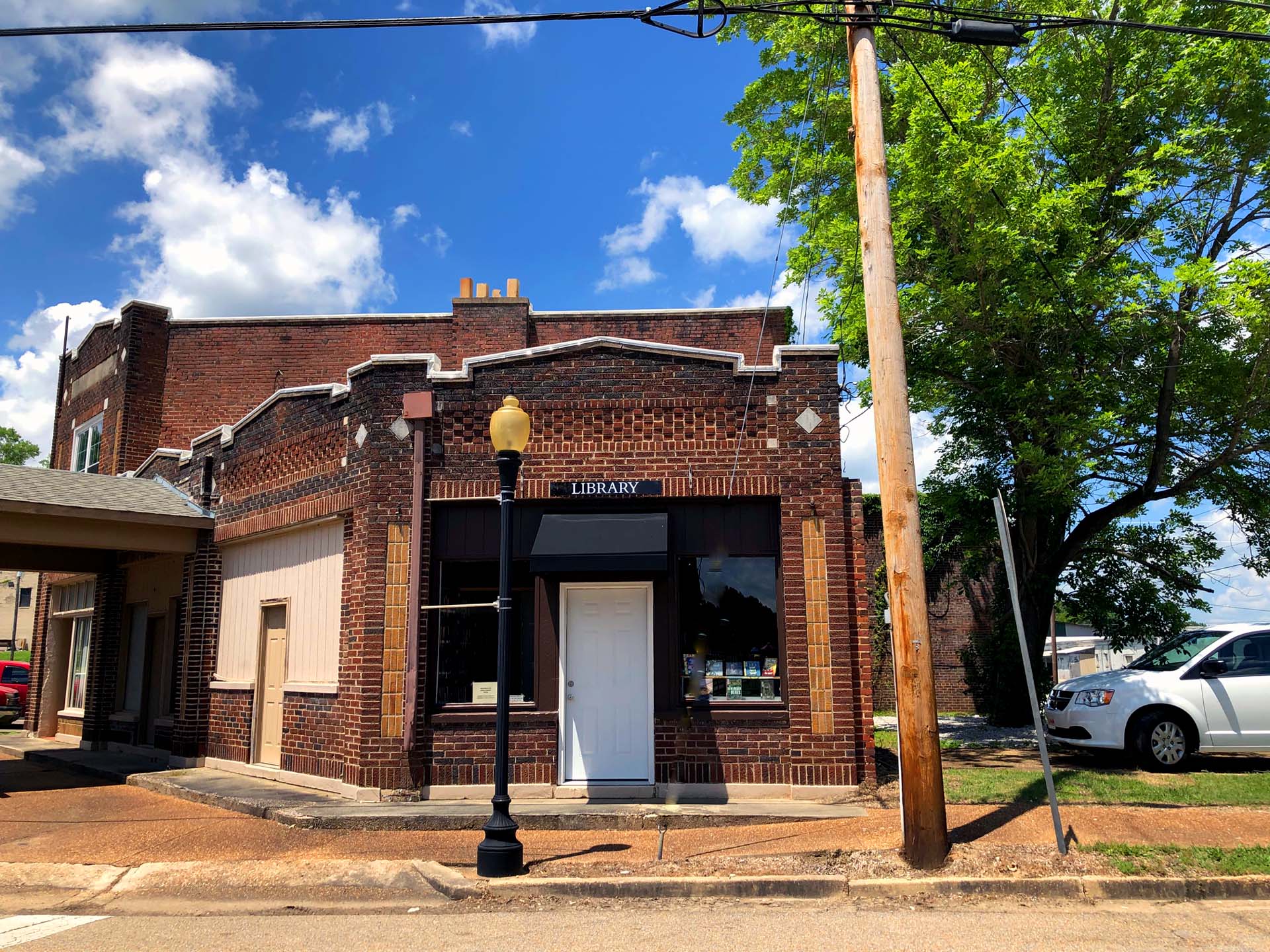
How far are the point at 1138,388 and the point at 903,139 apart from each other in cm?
582

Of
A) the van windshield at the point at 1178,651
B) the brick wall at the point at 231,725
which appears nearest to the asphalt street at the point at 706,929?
the van windshield at the point at 1178,651

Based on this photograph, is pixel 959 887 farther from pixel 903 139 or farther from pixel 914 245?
A: pixel 903 139

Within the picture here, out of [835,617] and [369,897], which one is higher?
[835,617]

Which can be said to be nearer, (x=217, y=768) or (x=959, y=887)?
(x=959, y=887)

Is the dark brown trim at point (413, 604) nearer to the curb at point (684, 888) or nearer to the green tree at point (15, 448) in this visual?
the curb at point (684, 888)

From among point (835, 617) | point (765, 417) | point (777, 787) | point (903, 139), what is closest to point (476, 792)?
point (777, 787)

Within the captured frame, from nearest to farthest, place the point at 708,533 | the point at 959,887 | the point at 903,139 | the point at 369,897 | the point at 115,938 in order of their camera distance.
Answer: the point at 115,938, the point at 959,887, the point at 369,897, the point at 708,533, the point at 903,139

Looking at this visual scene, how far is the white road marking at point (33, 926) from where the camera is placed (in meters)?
6.84

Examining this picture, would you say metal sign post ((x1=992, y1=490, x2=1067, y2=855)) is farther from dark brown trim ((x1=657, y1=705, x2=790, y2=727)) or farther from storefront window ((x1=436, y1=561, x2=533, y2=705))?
storefront window ((x1=436, y1=561, x2=533, y2=705))

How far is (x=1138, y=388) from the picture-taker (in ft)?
48.3

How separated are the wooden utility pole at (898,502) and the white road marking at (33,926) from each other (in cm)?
654

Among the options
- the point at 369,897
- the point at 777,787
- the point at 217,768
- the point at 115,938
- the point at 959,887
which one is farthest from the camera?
the point at 217,768

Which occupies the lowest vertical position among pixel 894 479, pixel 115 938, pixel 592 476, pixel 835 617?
pixel 115 938

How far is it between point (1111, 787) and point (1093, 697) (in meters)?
2.24
